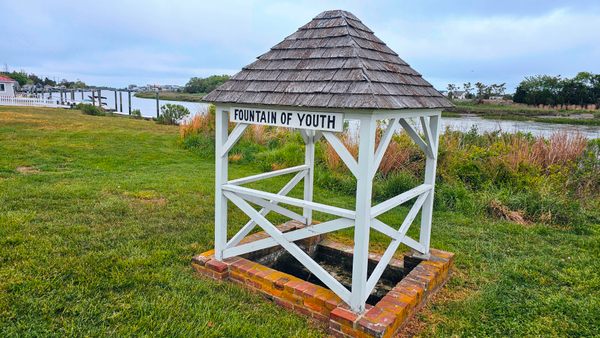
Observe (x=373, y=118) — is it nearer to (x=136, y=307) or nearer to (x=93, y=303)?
(x=136, y=307)

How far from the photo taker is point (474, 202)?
7324 mm

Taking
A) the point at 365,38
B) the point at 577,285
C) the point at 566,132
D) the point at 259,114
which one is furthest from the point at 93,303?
the point at 566,132

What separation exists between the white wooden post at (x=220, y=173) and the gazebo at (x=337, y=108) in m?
0.01

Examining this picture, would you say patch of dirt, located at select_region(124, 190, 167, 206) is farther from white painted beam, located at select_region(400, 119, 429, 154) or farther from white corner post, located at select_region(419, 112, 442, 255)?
white painted beam, located at select_region(400, 119, 429, 154)

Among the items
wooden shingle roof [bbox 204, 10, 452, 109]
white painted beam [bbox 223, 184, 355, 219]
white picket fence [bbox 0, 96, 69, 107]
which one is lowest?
white painted beam [bbox 223, 184, 355, 219]

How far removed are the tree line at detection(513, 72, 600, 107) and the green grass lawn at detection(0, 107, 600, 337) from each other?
32993mm

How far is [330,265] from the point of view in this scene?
5344 mm

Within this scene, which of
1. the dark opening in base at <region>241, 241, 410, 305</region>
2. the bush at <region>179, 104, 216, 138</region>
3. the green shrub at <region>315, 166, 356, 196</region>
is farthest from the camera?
the bush at <region>179, 104, 216, 138</region>

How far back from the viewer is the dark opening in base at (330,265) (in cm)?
477

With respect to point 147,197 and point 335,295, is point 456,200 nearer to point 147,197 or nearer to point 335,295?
point 335,295

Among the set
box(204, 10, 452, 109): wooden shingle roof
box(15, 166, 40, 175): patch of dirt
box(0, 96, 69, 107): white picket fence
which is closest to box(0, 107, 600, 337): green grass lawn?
box(15, 166, 40, 175): patch of dirt

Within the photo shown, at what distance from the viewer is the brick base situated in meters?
3.33

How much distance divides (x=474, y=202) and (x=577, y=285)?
2.94 metres

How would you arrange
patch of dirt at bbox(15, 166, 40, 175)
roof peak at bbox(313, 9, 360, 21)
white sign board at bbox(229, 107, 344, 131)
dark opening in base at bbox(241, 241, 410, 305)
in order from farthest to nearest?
1. patch of dirt at bbox(15, 166, 40, 175)
2. dark opening in base at bbox(241, 241, 410, 305)
3. roof peak at bbox(313, 9, 360, 21)
4. white sign board at bbox(229, 107, 344, 131)
